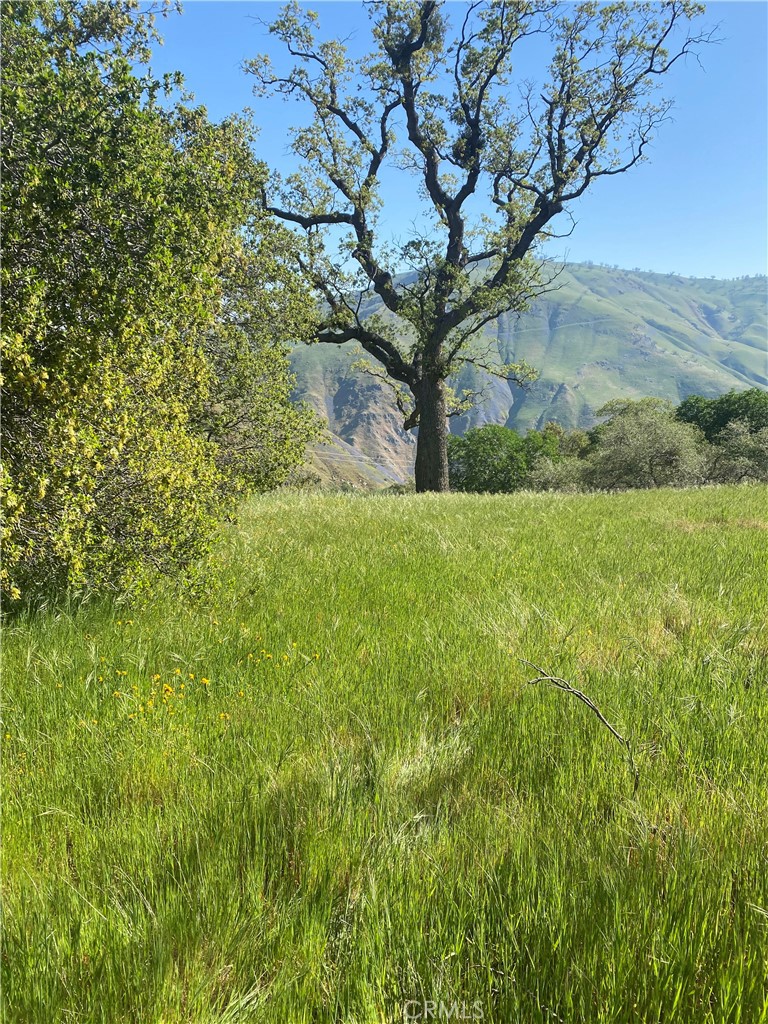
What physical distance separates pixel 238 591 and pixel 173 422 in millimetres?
1708

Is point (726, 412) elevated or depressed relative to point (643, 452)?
elevated

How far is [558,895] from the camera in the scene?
1.55 meters

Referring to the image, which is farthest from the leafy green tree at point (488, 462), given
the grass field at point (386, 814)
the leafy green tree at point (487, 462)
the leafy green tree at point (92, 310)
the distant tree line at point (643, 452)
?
the grass field at point (386, 814)

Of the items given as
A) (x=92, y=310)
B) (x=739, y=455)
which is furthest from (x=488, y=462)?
(x=92, y=310)

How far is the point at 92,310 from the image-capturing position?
3584mm

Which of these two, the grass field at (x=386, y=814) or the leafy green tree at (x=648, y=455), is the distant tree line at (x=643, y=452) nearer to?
the leafy green tree at (x=648, y=455)

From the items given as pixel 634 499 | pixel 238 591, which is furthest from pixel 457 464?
pixel 238 591

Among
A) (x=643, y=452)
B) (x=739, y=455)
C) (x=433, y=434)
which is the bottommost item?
(x=739, y=455)

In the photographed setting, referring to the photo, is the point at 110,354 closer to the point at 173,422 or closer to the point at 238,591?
the point at 173,422

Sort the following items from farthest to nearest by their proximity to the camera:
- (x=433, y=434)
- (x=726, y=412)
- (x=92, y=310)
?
(x=726, y=412), (x=433, y=434), (x=92, y=310)

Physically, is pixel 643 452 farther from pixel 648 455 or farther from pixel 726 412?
pixel 726 412

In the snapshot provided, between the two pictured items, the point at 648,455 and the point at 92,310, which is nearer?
the point at 92,310

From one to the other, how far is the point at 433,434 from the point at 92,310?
18191 millimetres

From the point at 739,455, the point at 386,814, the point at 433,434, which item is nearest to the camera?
the point at 386,814
